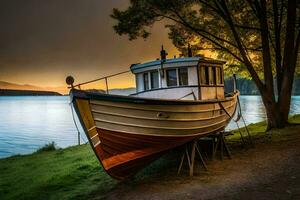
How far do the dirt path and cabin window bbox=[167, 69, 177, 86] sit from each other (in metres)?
3.36

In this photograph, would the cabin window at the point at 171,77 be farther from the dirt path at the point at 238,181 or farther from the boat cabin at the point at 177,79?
the dirt path at the point at 238,181

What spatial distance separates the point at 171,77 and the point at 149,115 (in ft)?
11.0

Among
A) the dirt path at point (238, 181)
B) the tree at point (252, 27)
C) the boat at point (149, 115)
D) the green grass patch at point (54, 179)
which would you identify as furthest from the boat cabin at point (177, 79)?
the tree at point (252, 27)

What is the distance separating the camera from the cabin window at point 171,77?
543 inches

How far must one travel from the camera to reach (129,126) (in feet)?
35.0

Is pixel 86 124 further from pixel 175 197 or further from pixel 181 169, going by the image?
pixel 181 169

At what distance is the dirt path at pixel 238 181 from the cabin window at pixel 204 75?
3.14 m

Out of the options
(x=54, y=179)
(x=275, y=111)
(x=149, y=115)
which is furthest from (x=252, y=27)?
(x=54, y=179)

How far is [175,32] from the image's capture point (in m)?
22.4

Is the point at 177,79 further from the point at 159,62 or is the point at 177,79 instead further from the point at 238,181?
the point at 238,181

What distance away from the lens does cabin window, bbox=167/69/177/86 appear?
13.8m

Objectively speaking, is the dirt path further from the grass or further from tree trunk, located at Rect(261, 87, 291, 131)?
tree trunk, located at Rect(261, 87, 291, 131)

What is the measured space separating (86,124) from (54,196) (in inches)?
148

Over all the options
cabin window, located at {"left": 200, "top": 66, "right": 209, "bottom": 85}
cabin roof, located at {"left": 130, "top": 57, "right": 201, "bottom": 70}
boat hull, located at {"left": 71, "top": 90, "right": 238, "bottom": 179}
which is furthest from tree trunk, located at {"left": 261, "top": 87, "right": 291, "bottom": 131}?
boat hull, located at {"left": 71, "top": 90, "right": 238, "bottom": 179}
